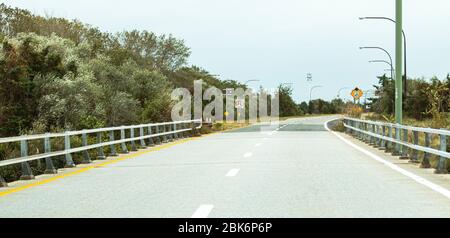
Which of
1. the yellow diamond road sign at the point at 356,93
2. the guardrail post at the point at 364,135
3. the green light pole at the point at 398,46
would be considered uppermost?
the green light pole at the point at 398,46

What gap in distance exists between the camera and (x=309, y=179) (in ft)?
46.7

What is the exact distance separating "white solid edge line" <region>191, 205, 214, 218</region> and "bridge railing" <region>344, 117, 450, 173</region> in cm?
661

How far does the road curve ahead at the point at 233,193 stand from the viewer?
9.82m

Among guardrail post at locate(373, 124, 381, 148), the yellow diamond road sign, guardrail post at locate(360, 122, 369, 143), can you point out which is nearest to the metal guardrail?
guardrail post at locate(373, 124, 381, 148)

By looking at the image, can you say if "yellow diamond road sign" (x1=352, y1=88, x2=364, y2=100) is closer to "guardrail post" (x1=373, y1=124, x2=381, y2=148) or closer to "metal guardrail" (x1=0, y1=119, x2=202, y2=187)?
"metal guardrail" (x1=0, y1=119, x2=202, y2=187)

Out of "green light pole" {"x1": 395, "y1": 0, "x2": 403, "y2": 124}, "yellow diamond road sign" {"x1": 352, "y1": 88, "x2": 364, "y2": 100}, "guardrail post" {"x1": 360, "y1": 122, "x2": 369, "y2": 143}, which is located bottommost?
"guardrail post" {"x1": 360, "y1": 122, "x2": 369, "y2": 143}

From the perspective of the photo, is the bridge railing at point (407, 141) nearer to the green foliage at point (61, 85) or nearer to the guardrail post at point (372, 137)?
the guardrail post at point (372, 137)

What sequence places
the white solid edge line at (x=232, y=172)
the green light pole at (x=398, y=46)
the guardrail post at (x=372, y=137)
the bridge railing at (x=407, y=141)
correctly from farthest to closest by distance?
1. the guardrail post at (x=372, y=137)
2. the green light pole at (x=398, y=46)
3. the bridge railing at (x=407, y=141)
4. the white solid edge line at (x=232, y=172)

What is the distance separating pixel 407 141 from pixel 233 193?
1181 centimetres

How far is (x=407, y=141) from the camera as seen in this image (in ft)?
73.0

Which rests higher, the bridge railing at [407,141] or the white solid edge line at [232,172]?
the bridge railing at [407,141]

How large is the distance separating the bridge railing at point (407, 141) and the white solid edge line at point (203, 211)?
6611 millimetres

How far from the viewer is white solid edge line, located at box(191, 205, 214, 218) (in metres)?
9.34

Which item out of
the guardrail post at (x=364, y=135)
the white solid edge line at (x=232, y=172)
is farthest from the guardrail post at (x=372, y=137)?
the white solid edge line at (x=232, y=172)
